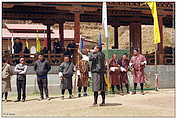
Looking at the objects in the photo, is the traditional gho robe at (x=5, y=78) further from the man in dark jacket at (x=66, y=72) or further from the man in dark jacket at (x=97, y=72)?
the man in dark jacket at (x=97, y=72)

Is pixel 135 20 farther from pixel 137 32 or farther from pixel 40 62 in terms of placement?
pixel 40 62

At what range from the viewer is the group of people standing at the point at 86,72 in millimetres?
9453

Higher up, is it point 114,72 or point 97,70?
point 97,70

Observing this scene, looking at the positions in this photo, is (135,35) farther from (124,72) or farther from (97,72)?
(97,72)

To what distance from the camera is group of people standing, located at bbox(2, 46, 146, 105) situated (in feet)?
31.0

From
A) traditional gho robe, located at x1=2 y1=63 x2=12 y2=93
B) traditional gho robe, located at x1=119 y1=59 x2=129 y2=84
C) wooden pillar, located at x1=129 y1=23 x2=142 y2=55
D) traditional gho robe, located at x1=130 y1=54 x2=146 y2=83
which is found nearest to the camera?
traditional gho robe, located at x1=2 y1=63 x2=12 y2=93

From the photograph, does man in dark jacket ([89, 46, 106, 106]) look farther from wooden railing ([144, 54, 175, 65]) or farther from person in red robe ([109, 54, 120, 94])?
wooden railing ([144, 54, 175, 65])

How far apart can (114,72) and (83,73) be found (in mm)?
1022

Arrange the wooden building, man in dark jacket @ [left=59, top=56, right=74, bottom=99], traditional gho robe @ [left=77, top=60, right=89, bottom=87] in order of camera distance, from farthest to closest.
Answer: the wooden building
traditional gho robe @ [left=77, top=60, right=89, bottom=87]
man in dark jacket @ [left=59, top=56, right=74, bottom=99]

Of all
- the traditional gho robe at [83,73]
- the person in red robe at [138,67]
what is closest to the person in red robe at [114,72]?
the person in red robe at [138,67]

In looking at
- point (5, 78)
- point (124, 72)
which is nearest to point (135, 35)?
point (124, 72)

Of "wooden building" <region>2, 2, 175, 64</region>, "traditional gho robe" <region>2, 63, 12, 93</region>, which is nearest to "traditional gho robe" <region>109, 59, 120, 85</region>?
"traditional gho robe" <region>2, 63, 12, 93</region>

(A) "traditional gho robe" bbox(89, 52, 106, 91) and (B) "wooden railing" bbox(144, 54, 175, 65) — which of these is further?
(B) "wooden railing" bbox(144, 54, 175, 65)

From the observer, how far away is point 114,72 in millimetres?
12773
